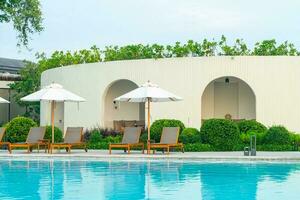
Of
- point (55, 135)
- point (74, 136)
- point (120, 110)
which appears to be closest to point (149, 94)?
point (74, 136)

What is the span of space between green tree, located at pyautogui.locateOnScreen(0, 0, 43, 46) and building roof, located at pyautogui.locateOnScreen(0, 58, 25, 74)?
22.7 m

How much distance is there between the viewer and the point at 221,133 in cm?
2061

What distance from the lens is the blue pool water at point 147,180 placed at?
35.1 feet

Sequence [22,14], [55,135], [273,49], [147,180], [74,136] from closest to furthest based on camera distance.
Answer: [147,180] → [74,136] → [22,14] → [55,135] → [273,49]

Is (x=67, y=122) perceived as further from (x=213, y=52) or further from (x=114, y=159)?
(x=114, y=159)

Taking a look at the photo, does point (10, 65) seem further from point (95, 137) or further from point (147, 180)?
point (147, 180)

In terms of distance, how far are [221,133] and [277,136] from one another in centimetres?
212

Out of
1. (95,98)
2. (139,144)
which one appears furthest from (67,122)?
(139,144)

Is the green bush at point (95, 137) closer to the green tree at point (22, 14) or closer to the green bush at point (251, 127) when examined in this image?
the green tree at point (22, 14)

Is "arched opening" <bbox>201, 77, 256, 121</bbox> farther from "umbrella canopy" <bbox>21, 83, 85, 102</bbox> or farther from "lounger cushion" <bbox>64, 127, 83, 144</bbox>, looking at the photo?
"lounger cushion" <bbox>64, 127, 83, 144</bbox>

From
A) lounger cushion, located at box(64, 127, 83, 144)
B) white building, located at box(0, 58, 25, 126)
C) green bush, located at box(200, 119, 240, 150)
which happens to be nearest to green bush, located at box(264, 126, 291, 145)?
green bush, located at box(200, 119, 240, 150)

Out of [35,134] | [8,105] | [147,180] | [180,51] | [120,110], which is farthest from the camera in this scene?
[8,105]

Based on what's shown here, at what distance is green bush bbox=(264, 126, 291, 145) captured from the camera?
832 inches

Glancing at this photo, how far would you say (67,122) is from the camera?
2698 cm
